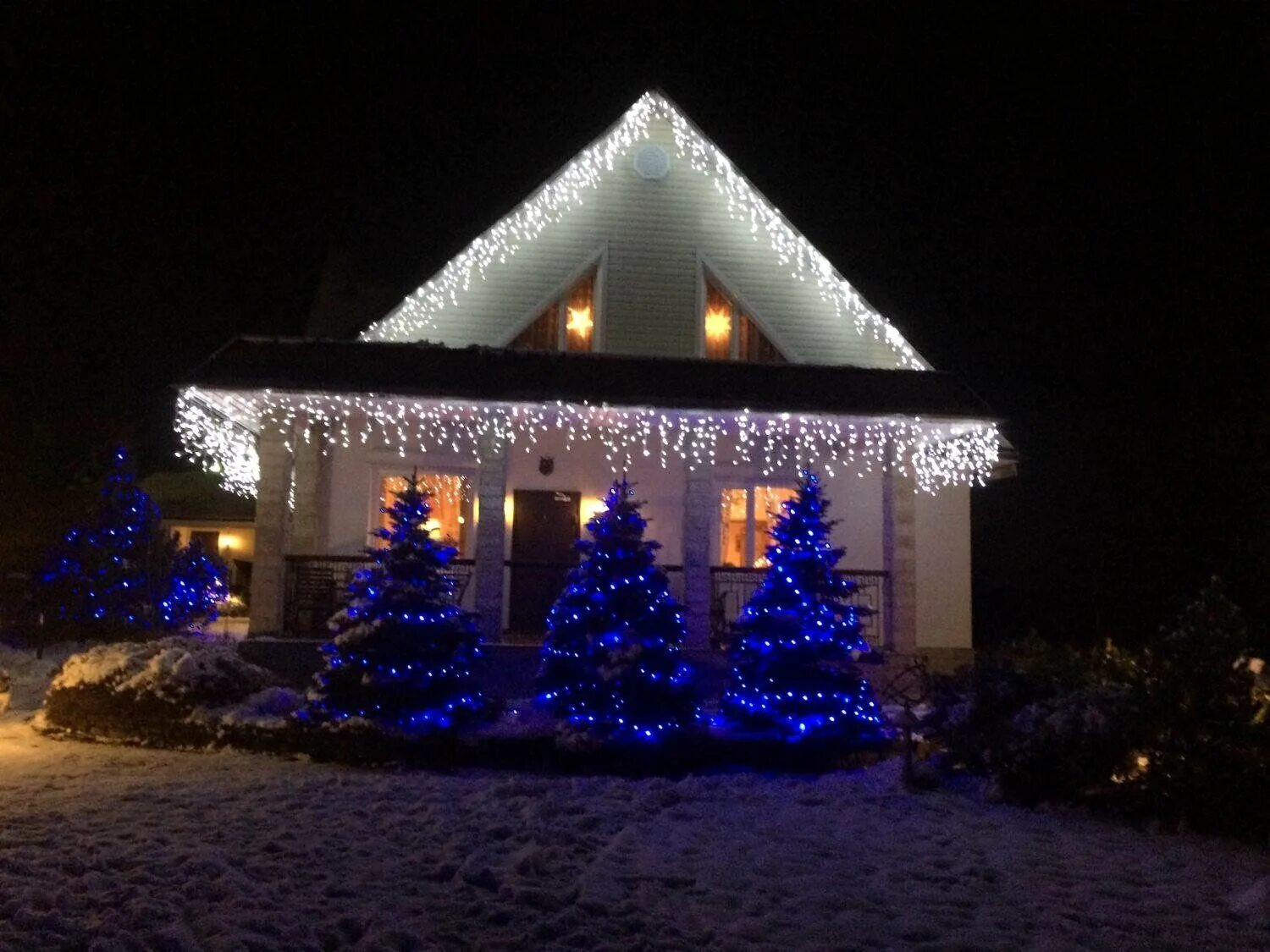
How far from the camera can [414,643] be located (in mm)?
10195

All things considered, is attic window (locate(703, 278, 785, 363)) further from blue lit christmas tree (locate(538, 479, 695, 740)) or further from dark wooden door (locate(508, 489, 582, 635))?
blue lit christmas tree (locate(538, 479, 695, 740))

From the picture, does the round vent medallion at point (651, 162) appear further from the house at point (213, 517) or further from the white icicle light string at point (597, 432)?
the house at point (213, 517)

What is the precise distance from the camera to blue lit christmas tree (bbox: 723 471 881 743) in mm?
10258

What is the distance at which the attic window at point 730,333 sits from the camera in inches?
625

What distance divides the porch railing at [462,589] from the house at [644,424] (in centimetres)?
4

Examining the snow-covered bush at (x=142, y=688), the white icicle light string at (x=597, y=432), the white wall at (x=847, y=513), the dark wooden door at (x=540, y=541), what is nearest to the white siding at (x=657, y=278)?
the white icicle light string at (x=597, y=432)

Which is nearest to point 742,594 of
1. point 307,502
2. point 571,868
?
point 307,502

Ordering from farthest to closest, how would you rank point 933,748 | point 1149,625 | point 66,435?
point 1149,625 → point 66,435 → point 933,748

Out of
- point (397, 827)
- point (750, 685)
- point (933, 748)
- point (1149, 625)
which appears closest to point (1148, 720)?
point (933, 748)

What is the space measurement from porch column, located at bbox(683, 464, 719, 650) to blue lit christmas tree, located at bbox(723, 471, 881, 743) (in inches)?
123

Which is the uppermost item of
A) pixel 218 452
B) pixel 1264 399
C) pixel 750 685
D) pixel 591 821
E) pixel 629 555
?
pixel 1264 399

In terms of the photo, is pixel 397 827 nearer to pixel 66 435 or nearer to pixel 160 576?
pixel 160 576

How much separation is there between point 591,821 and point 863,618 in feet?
29.4

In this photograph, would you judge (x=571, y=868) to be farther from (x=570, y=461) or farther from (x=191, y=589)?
(x=191, y=589)
